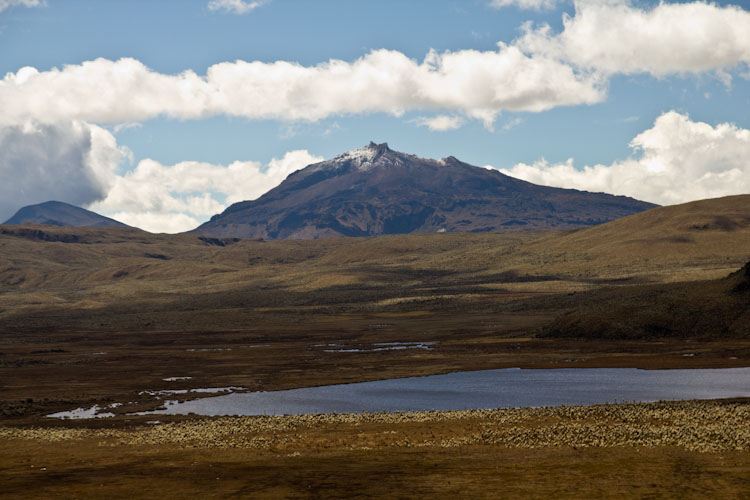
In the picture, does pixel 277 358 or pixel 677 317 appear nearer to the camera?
pixel 277 358

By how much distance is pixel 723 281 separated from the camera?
4503 inches

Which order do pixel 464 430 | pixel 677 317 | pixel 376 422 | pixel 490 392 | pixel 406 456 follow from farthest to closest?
pixel 677 317
pixel 490 392
pixel 376 422
pixel 464 430
pixel 406 456

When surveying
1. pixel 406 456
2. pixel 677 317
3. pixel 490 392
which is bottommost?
pixel 490 392

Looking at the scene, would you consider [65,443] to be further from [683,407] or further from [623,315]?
[623,315]

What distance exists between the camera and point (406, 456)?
134 feet

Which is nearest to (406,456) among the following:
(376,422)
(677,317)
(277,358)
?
(376,422)

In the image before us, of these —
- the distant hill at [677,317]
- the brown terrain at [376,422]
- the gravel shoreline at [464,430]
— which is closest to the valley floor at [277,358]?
the brown terrain at [376,422]

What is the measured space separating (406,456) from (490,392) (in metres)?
32.6

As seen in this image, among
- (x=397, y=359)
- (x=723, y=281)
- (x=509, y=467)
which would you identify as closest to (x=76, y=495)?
(x=509, y=467)

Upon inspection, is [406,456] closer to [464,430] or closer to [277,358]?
[464,430]

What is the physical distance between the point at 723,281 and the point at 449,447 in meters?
83.6

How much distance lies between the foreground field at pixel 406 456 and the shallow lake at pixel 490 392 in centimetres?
805

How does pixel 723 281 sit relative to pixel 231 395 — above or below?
above

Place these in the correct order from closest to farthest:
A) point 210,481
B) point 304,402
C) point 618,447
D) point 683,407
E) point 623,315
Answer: point 210,481 → point 618,447 → point 683,407 → point 304,402 → point 623,315
